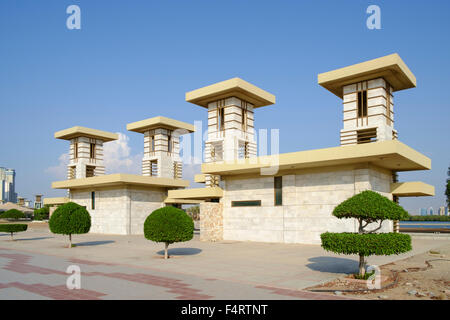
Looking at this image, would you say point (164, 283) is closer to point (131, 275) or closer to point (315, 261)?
point (131, 275)

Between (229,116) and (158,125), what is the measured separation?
11937 mm

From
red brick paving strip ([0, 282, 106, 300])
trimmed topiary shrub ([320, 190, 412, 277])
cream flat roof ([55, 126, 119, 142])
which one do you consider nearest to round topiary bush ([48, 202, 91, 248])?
red brick paving strip ([0, 282, 106, 300])

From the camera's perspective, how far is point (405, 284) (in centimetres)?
984

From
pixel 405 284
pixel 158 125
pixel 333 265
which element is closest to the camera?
pixel 405 284

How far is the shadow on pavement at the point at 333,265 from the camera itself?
40.0ft

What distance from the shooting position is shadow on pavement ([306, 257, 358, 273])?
1218cm

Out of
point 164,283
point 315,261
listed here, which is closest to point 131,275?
point 164,283

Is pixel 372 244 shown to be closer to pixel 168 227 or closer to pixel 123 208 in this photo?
pixel 168 227

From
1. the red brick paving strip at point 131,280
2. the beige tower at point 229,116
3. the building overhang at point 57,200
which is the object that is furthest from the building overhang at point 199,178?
the red brick paving strip at point 131,280

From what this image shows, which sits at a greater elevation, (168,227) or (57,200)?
(57,200)

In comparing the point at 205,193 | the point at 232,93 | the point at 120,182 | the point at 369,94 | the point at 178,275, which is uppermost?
the point at 232,93

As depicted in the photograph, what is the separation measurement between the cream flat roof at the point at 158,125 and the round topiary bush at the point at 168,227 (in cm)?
2080

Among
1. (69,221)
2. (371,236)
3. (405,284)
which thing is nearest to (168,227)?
(69,221)

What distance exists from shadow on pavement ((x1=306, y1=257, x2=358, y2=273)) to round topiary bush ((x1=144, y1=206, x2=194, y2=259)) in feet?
17.3
